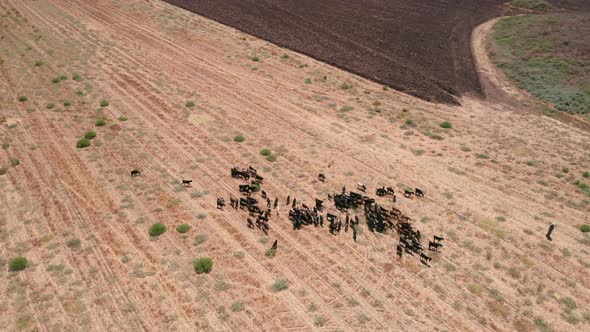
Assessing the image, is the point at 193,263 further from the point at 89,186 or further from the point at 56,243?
A: the point at 89,186

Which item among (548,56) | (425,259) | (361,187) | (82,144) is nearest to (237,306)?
(425,259)

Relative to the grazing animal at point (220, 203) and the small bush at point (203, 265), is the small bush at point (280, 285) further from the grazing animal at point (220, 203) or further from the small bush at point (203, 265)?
the grazing animal at point (220, 203)

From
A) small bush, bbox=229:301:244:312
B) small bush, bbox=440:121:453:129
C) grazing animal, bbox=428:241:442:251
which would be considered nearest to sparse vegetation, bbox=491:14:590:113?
small bush, bbox=440:121:453:129

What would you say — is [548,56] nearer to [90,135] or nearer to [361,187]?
[361,187]

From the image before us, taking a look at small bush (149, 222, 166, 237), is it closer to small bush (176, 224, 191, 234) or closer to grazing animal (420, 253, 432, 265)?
small bush (176, 224, 191, 234)

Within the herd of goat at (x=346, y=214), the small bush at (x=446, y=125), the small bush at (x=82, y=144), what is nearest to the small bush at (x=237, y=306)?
the herd of goat at (x=346, y=214)
